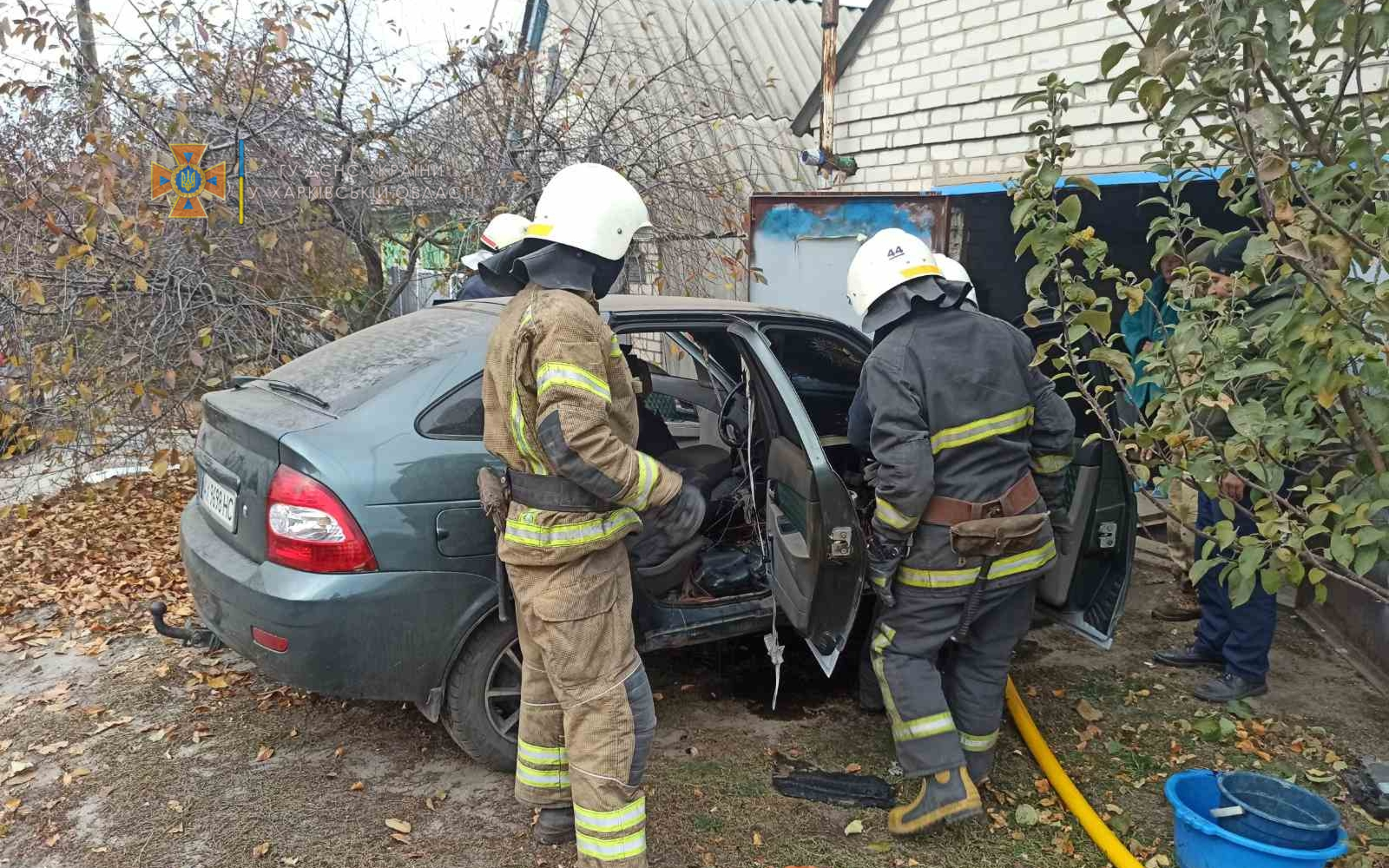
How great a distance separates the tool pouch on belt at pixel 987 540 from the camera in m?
2.90

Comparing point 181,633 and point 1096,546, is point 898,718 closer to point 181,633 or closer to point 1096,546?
point 1096,546

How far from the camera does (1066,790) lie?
308 cm

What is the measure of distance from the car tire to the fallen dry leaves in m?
2.31

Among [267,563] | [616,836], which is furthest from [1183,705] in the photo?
[267,563]

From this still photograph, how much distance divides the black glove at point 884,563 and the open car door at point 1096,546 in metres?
0.84

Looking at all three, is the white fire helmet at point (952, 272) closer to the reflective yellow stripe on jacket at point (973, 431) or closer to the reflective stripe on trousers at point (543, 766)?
the reflective yellow stripe on jacket at point (973, 431)

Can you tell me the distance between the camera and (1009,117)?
20.5ft

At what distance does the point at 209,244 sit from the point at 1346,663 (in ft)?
20.2

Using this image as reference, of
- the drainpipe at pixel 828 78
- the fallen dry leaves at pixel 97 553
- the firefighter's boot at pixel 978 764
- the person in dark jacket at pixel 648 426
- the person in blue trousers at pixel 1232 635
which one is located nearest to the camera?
the firefighter's boot at pixel 978 764

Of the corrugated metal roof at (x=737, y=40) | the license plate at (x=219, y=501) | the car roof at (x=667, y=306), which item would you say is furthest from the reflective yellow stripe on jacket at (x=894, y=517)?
the corrugated metal roof at (x=737, y=40)

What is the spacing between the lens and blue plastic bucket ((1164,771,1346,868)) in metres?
2.43

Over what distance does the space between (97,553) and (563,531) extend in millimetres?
4340

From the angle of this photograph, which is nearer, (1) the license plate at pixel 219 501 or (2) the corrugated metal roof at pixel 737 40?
(1) the license plate at pixel 219 501

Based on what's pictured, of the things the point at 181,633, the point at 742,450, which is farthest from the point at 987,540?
the point at 181,633
